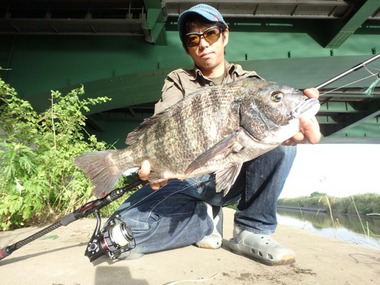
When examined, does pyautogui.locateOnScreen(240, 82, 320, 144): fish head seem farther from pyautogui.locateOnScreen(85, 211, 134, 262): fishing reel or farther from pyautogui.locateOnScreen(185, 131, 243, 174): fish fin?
pyautogui.locateOnScreen(85, 211, 134, 262): fishing reel

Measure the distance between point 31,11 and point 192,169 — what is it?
23.1 ft

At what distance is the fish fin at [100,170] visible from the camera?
2.33 m

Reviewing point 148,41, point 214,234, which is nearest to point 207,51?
point 214,234

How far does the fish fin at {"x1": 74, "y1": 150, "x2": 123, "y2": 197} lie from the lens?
2330 millimetres

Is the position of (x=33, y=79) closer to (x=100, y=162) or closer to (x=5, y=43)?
(x=5, y=43)

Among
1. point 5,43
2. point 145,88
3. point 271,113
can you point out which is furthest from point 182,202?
point 5,43

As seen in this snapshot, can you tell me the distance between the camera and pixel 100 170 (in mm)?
2387

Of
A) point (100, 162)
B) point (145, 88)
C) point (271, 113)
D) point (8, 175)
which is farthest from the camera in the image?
point (145, 88)

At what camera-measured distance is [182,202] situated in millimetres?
2994

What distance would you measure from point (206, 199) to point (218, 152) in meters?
1.24

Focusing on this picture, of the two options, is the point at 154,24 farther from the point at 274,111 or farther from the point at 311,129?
the point at 311,129

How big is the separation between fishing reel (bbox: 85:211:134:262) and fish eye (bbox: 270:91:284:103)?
4.91 ft

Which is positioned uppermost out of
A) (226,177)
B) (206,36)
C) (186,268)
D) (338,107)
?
(338,107)

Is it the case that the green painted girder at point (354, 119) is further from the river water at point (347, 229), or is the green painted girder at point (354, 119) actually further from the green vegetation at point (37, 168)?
the green vegetation at point (37, 168)
